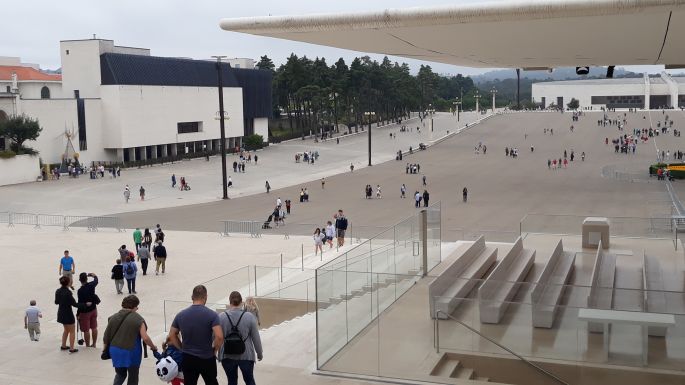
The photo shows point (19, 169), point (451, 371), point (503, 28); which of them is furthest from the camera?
point (19, 169)

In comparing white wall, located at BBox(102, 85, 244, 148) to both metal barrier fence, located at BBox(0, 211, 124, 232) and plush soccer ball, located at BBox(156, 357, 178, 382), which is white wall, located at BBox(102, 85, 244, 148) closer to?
metal barrier fence, located at BBox(0, 211, 124, 232)

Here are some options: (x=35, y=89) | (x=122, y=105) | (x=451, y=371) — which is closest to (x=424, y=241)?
(x=451, y=371)

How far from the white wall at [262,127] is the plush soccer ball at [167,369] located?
9371 centimetres

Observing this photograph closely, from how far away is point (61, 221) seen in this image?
42.4 metres

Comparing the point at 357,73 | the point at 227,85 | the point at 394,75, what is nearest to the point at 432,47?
the point at 227,85

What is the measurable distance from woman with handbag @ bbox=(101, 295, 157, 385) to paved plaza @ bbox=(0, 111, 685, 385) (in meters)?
3.16

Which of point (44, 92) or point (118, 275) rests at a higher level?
point (44, 92)

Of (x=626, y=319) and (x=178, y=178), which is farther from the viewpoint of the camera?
(x=178, y=178)

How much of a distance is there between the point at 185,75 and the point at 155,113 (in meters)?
7.44

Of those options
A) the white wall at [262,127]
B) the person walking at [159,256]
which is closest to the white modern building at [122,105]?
the white wall at [262,127]

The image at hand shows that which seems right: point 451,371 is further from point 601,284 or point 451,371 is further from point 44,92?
point 44,92

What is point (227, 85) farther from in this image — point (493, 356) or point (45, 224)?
point (493, 356)

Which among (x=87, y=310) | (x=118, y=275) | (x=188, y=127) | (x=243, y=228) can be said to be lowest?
(x=243, y=228)

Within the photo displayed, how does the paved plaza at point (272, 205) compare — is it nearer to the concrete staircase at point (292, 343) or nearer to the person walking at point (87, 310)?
the concrete staircase at point (292, 343)
